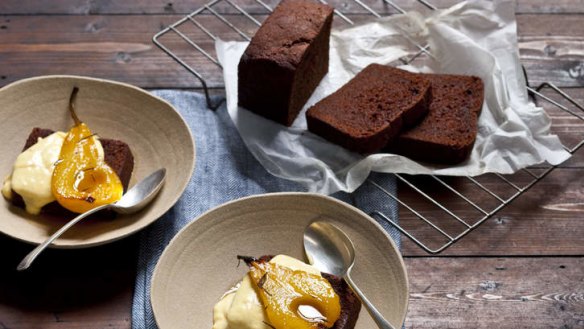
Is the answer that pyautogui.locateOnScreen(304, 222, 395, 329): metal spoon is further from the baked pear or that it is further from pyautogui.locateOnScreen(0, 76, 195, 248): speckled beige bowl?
the baked pear

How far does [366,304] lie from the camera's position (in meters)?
1.74

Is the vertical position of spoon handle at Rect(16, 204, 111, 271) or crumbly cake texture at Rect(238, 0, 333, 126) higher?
crumbly cake texture at Rect(238, 0, 333, 126)

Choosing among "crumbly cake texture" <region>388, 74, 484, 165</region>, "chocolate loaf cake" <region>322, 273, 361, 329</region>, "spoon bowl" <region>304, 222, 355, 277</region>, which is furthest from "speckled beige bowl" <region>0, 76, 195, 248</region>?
"crumbly cake texture" <region>388, 74, 484, 165</region>

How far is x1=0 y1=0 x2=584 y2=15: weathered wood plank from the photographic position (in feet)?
8.59

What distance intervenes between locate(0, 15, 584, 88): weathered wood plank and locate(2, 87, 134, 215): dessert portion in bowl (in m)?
0.43

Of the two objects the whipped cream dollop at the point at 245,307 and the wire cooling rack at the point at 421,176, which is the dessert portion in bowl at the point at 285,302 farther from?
the wire cooling rack at the point at 421,176

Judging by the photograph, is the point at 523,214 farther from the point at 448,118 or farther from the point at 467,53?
the point at 467,53

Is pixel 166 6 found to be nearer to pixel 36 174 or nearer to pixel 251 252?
pixel 36 174

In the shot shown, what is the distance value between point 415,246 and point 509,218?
0.92 ft

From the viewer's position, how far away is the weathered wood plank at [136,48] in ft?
8.08

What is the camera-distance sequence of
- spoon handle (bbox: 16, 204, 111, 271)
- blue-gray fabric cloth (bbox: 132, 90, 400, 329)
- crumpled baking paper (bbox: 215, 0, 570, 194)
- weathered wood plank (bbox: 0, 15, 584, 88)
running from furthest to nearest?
weathered wood plank (bbox: 0, 15, 584, 88), crumpled baking paper (bbox: 215, 0, 570, 194), blue-gray fabric cloth (bbox: 132, 90, 400, 329), spoon handle (bbox: 16, 204, 111, 271)

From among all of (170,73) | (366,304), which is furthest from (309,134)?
(366,304)

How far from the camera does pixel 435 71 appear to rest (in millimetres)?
2479

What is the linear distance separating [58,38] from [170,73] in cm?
39
